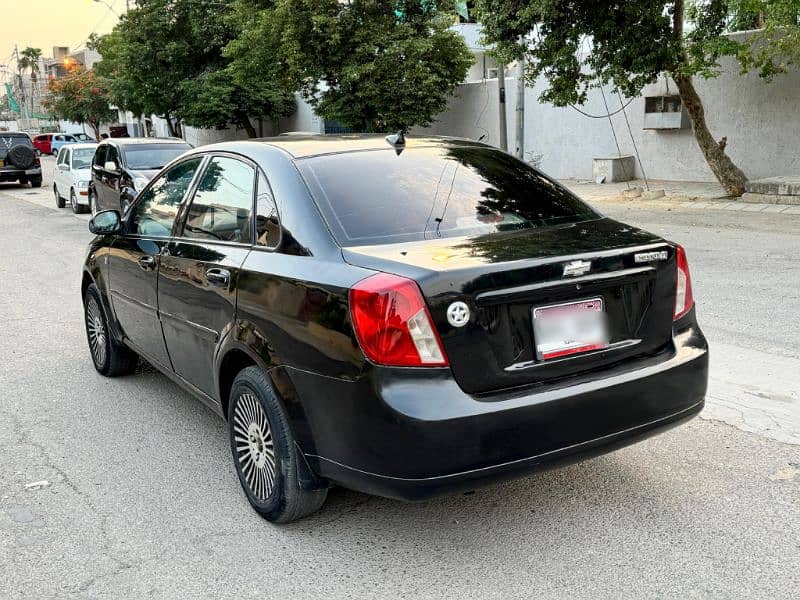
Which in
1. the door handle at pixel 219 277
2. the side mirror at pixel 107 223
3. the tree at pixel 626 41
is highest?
the tree at pixel 626 41

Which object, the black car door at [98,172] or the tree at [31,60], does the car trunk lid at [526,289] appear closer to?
the black car door at [98,172]

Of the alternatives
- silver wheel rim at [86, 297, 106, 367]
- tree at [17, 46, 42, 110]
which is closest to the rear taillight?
silver wheel rim at [86, 297, 106, 367]

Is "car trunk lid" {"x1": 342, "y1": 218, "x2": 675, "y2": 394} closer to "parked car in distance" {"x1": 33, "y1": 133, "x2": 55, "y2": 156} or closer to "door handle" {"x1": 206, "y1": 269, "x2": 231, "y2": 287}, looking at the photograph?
"door handle" {"x1": 206, "y1": 269, "x2": 231, "y2": 287}

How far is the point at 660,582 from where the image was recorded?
2.96 meters

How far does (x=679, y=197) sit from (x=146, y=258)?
1318 centimetres

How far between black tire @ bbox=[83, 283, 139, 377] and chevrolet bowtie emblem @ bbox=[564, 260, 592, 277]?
367 cm

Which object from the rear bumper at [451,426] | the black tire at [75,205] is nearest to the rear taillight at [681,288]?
the rear bumper at [451,426]

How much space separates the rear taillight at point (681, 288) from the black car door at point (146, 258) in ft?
8.77

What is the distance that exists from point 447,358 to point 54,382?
13.3ft

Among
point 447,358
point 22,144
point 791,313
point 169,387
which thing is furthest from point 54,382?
point 22,144

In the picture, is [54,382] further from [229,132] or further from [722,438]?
[229,132]

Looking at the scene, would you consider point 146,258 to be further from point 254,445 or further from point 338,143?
point 254,445

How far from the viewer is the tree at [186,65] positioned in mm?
27969

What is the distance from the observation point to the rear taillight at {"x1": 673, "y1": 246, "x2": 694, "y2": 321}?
11.5 ft
